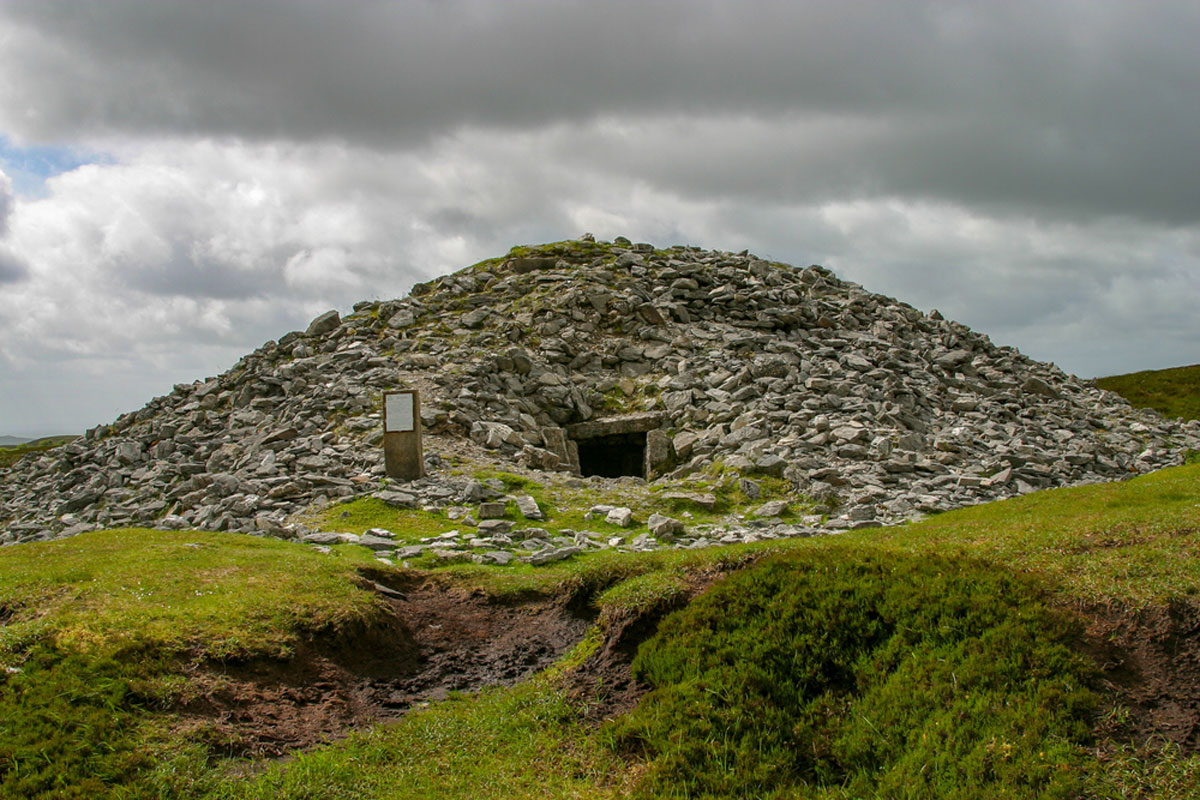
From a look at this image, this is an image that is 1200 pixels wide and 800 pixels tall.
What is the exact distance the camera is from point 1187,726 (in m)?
7.71

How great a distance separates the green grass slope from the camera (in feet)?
26.0

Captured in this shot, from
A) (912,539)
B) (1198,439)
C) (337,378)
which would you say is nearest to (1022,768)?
(912,539)

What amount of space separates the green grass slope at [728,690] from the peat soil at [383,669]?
35cm

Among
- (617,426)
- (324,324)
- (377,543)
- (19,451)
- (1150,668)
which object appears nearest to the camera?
(1150,668)

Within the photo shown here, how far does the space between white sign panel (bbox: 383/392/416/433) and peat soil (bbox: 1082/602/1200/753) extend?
59.3ft

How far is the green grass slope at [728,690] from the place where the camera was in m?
7.91

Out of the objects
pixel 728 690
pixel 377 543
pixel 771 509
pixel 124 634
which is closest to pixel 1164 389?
pixel 771 509

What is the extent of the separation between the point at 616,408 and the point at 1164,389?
71857 millimetres

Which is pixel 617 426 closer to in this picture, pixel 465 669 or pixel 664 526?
pixel 664 526

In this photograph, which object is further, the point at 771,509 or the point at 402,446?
the point at 402,446

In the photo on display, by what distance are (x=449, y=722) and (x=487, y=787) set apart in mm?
1585

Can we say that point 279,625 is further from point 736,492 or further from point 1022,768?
point 736,492

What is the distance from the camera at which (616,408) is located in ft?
102

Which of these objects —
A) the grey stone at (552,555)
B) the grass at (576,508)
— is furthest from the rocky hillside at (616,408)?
the grey stone at (552,555)
